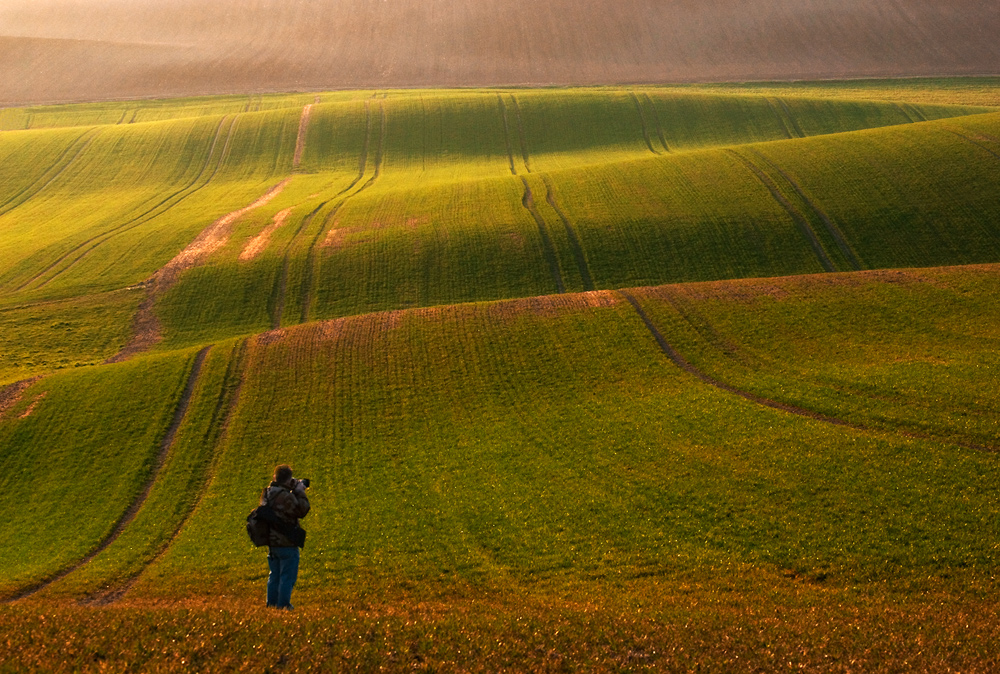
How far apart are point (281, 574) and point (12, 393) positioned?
24.6m

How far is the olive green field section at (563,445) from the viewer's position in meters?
19.0

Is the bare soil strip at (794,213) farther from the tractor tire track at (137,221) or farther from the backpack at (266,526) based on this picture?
the tractor tire track at (137,221)

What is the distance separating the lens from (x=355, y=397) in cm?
2930

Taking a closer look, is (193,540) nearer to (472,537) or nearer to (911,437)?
(472,537)

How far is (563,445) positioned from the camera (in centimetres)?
2480

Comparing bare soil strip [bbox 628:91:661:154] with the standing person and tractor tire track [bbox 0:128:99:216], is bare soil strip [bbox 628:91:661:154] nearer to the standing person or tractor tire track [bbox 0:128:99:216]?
tractor tire track [bbox 0:128:99:216]

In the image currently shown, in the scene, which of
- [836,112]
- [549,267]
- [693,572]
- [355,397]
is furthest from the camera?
[836,112]

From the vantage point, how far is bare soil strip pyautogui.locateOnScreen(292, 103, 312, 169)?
76.9 m

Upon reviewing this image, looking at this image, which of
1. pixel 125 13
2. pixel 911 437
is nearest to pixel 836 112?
pixel 911 437

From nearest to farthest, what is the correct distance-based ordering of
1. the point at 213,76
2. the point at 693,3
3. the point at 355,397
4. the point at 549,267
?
the point at 355,397, the point at 549,267, the point at 213,76, the point at 693,3

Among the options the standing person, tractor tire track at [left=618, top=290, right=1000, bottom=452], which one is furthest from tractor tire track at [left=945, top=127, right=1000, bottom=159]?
the standing person

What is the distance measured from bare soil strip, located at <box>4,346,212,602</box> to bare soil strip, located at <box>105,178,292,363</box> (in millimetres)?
7165

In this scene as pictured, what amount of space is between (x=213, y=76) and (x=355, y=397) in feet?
356

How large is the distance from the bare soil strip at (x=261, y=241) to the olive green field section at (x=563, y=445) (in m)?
14.7
